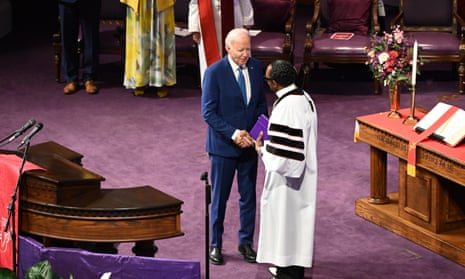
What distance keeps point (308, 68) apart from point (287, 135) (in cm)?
517

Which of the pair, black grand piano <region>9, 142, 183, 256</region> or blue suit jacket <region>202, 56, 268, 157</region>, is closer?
black grand piano <region>9, 142, 183, 256</region>

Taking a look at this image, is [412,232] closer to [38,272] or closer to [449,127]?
[449,127]

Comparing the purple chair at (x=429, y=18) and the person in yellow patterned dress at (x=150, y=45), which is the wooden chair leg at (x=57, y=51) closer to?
the person in yellow patterned dress at (x=150, y=45)

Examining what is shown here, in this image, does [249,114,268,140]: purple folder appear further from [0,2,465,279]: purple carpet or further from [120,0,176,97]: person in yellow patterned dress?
[120,0,176,97]: person in yellow patterned dress

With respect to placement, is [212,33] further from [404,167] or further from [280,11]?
[404,167]

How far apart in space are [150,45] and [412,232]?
14.9 feet

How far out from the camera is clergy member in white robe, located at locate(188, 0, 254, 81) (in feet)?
36.1

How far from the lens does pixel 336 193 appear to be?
936 centimetres

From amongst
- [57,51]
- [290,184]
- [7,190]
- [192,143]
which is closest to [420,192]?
[290,184]

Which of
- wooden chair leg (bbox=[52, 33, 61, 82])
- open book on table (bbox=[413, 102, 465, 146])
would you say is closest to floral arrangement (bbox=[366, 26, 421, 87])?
open book on table (bbox=[413, 102, 465, 146])

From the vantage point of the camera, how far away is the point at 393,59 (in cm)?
885

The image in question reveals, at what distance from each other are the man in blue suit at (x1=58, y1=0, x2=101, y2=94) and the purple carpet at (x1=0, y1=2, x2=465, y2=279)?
210 millimetres

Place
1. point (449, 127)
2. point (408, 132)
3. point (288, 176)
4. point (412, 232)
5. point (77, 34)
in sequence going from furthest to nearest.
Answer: point (77, 34) < point (408, 132) < point (412, 232) < point (449, 127) < point (288, 176)

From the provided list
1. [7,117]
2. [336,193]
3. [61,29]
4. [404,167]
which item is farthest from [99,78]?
[404,167]
